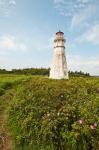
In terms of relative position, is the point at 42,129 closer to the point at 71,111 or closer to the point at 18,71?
the point at 71,111

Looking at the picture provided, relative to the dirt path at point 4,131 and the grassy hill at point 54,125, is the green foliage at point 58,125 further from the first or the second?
the dirt path at point 4,131

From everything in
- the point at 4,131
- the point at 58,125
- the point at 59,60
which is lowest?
the point at 4,131

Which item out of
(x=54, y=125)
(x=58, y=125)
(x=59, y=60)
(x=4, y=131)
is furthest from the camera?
(x=59, y=60)

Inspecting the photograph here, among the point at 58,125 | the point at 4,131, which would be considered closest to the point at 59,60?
the point at 4,131

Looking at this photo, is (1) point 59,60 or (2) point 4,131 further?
(1) point 59,60

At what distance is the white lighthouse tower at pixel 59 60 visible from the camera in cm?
2986

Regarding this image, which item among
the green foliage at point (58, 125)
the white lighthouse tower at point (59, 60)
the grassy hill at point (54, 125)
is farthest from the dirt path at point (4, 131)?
the white lighthouse tower at point (59, 60)

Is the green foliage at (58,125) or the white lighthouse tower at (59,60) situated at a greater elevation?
the white lighthouse tower at (59,60)

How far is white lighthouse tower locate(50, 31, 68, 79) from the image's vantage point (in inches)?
1176

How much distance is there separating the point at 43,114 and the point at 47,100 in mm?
1835

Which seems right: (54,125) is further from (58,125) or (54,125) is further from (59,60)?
(59,60)

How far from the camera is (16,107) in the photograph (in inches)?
621

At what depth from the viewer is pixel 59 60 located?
30.3 meters

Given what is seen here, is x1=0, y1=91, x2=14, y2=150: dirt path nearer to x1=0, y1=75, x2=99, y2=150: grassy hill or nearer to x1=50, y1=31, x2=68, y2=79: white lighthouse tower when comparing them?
x1=0, y1=75, x2=99, y2=150: grassy hill
